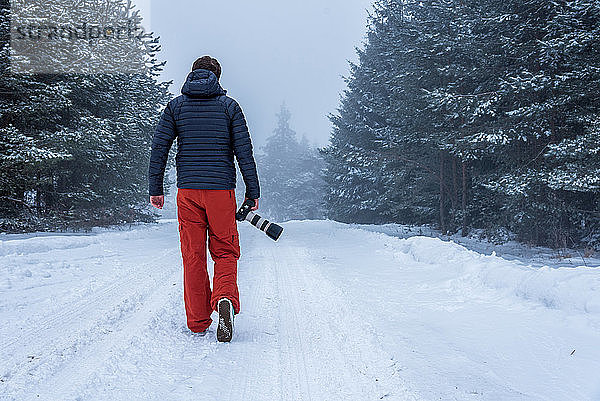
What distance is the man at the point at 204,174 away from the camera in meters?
3.12

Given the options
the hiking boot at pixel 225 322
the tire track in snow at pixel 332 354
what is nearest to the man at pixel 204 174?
the hiking boot at pixel 225 322

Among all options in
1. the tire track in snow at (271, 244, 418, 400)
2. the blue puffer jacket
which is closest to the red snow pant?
the blue puffer jacket

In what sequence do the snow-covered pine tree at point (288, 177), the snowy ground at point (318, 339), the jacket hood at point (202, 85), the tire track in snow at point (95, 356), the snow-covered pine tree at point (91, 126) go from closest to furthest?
the tire track in snow at point (95, 356)
the snowy ground at point (318, 339)
the jacket hood at point (202, 85)
the snow-covered pine tree at point (91, 126)
the snow-covered pine tree at point (288, 177)

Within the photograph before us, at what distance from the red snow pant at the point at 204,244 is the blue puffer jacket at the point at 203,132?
119mm

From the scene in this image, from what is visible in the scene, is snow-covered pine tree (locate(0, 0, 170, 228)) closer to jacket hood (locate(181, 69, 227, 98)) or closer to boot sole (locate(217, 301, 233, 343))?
jacket hood (locate(181, 69, 227, 98))

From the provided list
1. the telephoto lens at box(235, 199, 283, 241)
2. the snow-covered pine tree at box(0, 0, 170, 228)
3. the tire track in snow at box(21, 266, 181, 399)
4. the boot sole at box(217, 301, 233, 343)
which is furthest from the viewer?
the snow-covered pine tree at box(0, 0, 170, 228)

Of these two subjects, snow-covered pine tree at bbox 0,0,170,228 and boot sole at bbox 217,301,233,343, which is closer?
boot sole at bbox 217,301,233,343

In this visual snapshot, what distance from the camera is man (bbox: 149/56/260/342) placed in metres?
3.12

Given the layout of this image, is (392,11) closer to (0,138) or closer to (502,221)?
(502,221)

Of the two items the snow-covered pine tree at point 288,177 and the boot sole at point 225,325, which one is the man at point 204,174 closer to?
the boot sole at point 225,325

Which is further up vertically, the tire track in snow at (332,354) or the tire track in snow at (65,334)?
the tire track in snow at (65,334)

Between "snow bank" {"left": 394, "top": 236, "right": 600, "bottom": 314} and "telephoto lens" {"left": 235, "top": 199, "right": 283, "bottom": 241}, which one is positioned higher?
"telephoto lens" {"left": 235, "top": 199, "right": 283, "bottom": 241}

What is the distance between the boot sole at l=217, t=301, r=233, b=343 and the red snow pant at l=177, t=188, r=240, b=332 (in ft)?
0.51

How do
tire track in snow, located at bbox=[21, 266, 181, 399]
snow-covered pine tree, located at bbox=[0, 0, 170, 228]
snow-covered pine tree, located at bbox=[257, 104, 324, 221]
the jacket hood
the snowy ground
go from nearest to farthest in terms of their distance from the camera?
tire track in snow, located at bbox=[21, 266, 181, 399] → the snowy ground → the jacket hood → snow-covered pine tree, located at bbox=[0, 0, 170, 228] → snow-covered pine tree, located at bbox=[257, 104, 324, 221]
